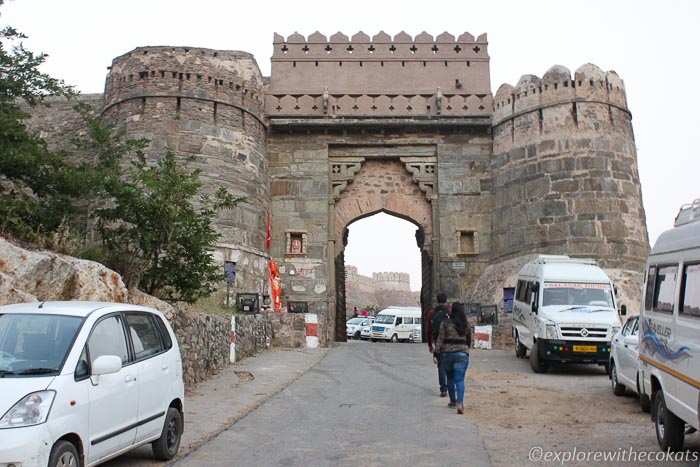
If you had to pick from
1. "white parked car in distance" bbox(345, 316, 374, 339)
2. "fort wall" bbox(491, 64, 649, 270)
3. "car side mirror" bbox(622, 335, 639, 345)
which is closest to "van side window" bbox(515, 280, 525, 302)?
"fort wall" bbox(491, 64, 649, 270)

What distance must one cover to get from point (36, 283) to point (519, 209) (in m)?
15.5

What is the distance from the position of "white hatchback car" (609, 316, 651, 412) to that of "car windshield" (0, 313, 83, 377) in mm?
6776

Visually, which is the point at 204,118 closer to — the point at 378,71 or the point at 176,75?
A: the point at 176,75

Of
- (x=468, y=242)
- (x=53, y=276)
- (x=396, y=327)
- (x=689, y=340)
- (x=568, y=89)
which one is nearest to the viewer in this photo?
(x=689, y=340)

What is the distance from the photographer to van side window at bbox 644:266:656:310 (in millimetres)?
6617

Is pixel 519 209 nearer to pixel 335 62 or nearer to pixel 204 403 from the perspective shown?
pixel 335 62

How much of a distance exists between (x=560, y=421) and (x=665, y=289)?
92.1 inches

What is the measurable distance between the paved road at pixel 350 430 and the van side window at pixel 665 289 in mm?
2184

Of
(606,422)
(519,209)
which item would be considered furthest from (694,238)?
(519,209)

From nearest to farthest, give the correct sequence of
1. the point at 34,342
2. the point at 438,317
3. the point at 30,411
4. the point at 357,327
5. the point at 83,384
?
the point at 30,411
the point at 83,384
the point at 34,342
the point at 438,317
the point at 357,327

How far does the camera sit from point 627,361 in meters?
9.12

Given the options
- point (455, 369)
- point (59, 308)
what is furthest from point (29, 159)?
point (455, 369)

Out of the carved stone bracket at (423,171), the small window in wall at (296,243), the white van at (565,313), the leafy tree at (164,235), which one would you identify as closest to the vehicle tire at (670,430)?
the white van at (565,313)

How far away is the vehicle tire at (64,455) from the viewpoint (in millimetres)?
4121
